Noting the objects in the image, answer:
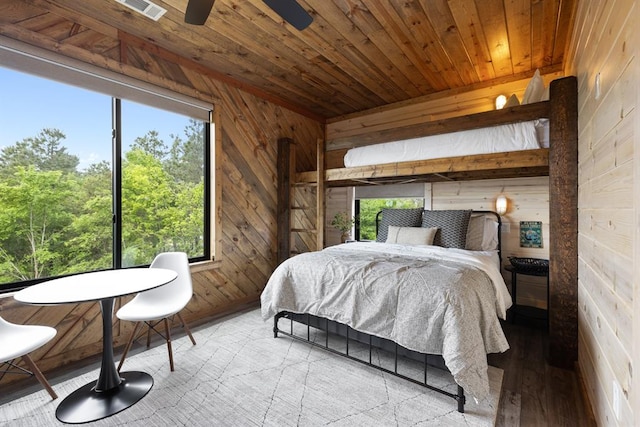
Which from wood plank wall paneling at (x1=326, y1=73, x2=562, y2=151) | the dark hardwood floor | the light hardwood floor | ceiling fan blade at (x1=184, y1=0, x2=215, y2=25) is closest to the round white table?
the light hardwood floor

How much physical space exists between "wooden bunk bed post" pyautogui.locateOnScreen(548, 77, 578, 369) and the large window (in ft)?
10.9

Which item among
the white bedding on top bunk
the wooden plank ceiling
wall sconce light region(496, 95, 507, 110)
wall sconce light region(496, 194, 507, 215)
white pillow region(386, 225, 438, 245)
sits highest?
the wooden plank ceiling

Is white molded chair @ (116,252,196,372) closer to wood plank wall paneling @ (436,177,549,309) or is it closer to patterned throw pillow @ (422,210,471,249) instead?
patterned throw pillow @ (422,210,471,249)

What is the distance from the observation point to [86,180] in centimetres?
252

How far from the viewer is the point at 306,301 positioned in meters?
2.44

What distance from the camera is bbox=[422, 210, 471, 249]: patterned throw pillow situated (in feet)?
10.6

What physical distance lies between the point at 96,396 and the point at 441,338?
7.10ft

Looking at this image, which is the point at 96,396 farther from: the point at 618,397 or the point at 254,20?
the point at 254,20

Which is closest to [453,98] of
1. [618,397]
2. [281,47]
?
[281,47]

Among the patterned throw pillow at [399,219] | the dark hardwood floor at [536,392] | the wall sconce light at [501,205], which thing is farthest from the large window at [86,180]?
the wall sconce light at [501,205]

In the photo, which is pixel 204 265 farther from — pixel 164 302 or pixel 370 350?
pixel 370 350

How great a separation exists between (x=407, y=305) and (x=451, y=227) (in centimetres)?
171

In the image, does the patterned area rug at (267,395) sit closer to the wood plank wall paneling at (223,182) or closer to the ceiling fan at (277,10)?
the wood plank wall paneling at (223,182)

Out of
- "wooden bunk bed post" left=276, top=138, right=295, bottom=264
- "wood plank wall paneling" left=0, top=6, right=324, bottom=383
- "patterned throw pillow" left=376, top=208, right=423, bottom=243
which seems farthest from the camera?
"wooden bunk bed post" left=276, top=138, right=295, bottom=264
